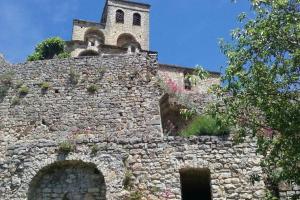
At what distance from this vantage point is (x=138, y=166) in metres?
12.9

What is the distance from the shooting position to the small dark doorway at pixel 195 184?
13023 mm

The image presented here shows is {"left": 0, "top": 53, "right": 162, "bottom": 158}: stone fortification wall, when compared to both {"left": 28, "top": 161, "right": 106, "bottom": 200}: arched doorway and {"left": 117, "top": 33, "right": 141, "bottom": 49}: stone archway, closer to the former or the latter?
{"left": 28, "top": 161, "right": 106, "bottom": 200}: arched doorway

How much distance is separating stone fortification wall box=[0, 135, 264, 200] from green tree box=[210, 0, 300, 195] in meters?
1.12

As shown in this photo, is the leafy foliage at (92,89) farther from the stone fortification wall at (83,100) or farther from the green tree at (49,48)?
the green tree at (49,48)

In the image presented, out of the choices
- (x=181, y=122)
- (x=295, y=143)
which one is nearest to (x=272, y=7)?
(x=295, y=143)

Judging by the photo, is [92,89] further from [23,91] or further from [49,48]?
[49,48]

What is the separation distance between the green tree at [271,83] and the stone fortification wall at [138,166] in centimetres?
112

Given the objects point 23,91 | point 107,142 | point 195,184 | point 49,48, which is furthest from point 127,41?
point 107,142

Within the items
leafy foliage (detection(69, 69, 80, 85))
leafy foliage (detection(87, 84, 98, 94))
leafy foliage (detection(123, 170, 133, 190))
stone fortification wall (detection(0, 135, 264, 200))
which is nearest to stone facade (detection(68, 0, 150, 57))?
leafy foliage (detection(69, 69, 80, 85))

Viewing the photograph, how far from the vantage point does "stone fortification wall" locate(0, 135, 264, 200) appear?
12.5 m

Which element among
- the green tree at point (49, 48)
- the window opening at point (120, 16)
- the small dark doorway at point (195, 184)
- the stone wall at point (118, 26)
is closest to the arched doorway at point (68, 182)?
the small dark doorway at point (195, 184)

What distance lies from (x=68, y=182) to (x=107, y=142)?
1.40 meters

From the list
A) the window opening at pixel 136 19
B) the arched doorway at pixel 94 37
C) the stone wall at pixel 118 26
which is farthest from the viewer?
the window opening at pixel 136 19

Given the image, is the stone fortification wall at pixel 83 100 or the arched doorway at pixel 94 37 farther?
the arched doorway at pixel 94 37
